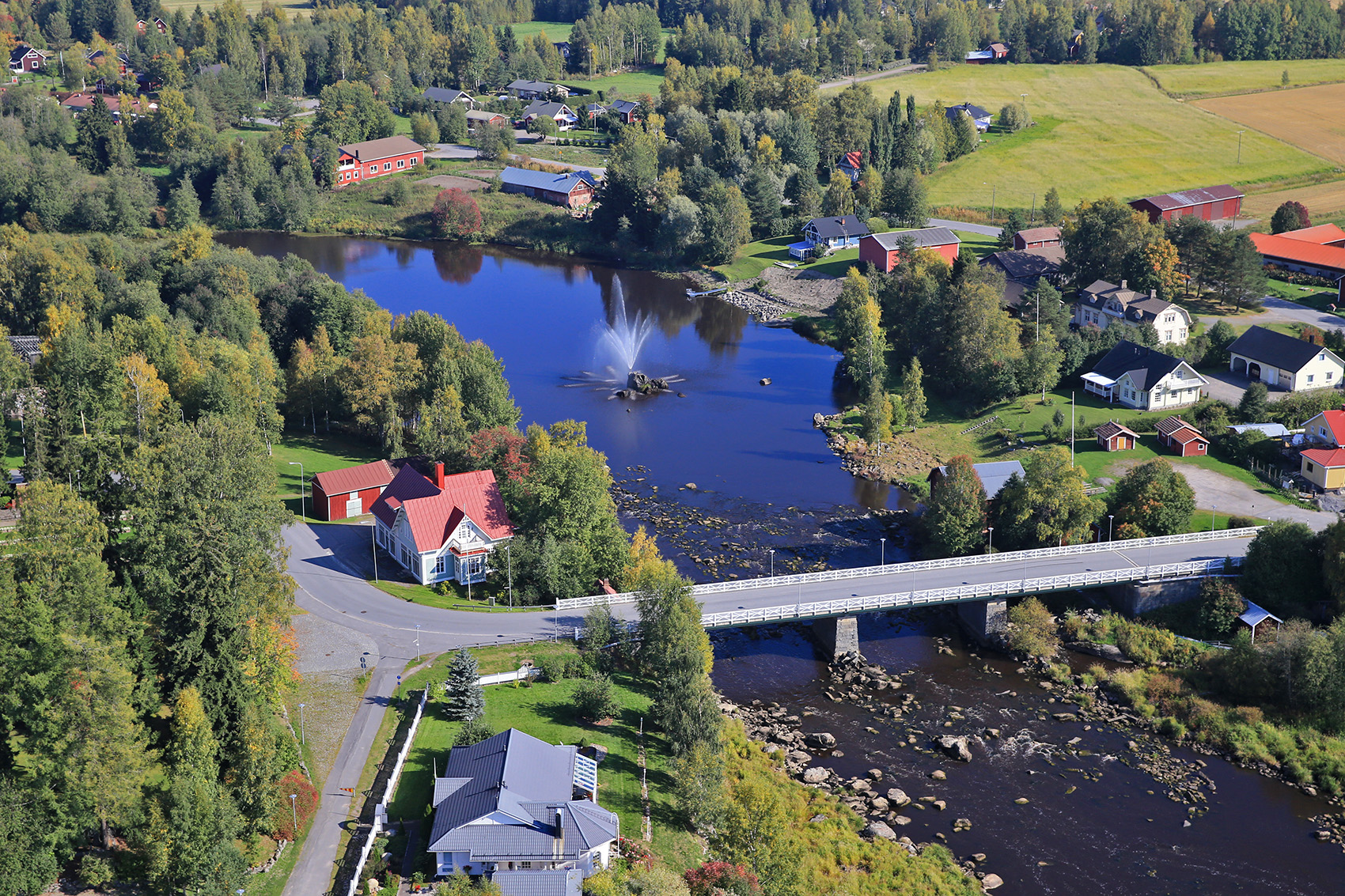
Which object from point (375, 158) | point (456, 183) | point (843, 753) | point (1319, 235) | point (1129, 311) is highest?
point (375, 158)

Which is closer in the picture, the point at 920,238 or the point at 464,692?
the point at 464,692

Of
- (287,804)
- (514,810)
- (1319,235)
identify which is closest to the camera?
(514,810)

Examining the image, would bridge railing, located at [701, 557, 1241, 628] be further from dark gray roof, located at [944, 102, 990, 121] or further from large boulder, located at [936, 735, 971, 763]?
dark gray roof, located at [944, 102, 990, 121]

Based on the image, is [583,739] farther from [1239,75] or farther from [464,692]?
[1239,75]

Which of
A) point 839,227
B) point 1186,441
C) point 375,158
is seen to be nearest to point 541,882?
point 1186,441

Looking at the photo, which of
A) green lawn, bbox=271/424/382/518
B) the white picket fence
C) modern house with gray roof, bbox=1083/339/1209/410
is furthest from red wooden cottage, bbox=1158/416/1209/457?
green lawn, bbox=271/424/382/518

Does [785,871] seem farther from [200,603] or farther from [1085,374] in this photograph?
[1085,374]

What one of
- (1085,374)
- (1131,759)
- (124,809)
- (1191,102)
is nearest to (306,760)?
(124,809)
